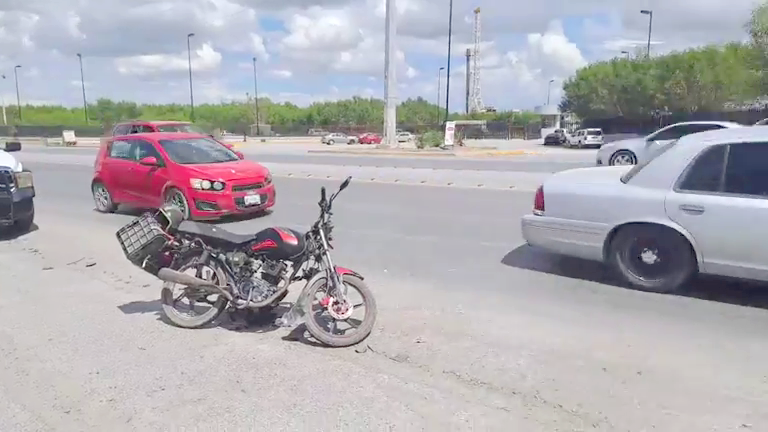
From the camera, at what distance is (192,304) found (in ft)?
19.0

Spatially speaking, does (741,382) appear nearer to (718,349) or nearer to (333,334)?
(718,349)

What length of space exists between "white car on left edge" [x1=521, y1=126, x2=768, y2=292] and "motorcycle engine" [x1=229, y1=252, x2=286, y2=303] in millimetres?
3155

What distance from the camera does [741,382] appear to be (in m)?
4.43

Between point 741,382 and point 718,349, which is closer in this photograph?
point 741,382

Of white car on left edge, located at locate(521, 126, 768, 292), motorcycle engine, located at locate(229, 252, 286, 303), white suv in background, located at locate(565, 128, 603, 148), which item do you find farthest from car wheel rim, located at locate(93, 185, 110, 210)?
white suv in background, located at locate(565, 128, 603, 148)

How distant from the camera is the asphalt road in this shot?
157 inches

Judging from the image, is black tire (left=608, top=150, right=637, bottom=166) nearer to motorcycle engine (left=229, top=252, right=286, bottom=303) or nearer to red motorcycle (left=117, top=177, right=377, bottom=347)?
red motorcycle (left=117, top=177, right=377, bottom=347)

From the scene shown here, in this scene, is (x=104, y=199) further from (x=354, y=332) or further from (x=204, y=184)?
(x=354, y=332)

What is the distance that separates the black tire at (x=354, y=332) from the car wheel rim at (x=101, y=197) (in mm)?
9094

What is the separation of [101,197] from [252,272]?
8.82 meters

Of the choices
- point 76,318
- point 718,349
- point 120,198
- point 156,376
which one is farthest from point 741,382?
point 120,198

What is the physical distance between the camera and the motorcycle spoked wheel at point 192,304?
5.49 metres

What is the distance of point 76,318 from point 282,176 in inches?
562

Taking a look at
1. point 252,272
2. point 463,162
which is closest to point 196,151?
point 252,272
